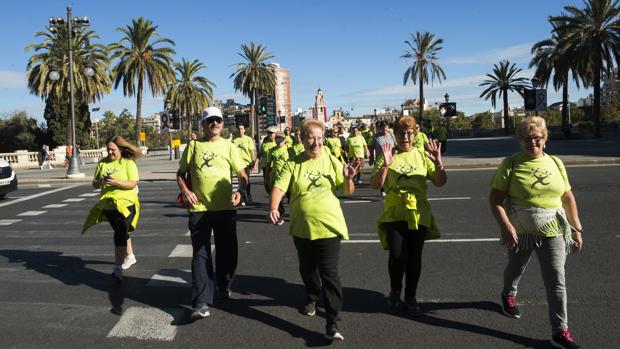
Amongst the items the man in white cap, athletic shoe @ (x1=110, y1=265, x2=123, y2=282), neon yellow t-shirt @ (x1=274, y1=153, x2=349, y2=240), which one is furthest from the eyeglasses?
athletic shoe @ (x1=110, y1=265, x2=123, y2=282)

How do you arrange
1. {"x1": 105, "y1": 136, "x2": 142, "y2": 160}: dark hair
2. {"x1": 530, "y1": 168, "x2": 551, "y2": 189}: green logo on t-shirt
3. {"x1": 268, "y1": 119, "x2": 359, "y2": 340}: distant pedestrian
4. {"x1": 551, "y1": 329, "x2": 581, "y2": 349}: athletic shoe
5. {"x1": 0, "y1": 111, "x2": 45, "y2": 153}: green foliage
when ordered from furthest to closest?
{"x1": 0, "y1": 111, "x2": 45, "y2": 153}: green foliage → {"x1": 105, "y1": 136, "x2": 142, "y2": 160}: dark hair → {"x1": 268, "y1": 119, "x2": 359, "y2": 340}: distant pedestrian → {"x1": 530, "y1": 168, "x2": 551, "y2": 189}: green logo on t-shirt → {"x1": 551, "y1": 329, "x2": 581, "y2": 349}: athletic shoe

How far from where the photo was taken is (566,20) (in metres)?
36.5

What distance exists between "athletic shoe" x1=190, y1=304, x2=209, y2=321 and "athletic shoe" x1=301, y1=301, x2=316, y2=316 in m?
0.83

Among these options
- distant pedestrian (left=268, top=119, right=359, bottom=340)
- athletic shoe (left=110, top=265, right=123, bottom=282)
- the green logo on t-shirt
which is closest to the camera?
the green logo on t-shirt

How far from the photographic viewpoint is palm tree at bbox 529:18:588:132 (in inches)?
1467

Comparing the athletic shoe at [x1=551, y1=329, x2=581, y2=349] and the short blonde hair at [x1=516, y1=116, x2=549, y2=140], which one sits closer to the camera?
the athletic shoe at [x1=551, y1=329, x2=581, y2=349]

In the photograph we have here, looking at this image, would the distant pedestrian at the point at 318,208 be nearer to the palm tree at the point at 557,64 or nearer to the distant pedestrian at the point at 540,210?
the distant pedestrian at the point at 540,210

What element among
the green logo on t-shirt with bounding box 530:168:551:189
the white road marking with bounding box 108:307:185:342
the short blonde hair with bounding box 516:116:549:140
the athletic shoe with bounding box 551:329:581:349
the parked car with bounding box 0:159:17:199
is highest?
the short blonde hair with bounding box 516:116:549:140

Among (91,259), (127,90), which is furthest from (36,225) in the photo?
(127,90)

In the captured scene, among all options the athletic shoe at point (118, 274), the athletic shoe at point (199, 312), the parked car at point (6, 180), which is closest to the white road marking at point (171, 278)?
the athletic shoe at point (118, 274)

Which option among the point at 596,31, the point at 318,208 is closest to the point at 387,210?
the point at 318,208

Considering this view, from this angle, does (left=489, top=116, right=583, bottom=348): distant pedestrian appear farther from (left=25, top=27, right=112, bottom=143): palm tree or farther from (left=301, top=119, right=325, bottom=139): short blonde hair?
(left=25, top=27, right=112, bottom=143): palm tree

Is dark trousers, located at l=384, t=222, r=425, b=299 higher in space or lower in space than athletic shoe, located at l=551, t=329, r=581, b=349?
higher

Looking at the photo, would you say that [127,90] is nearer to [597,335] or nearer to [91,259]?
[91,259]
